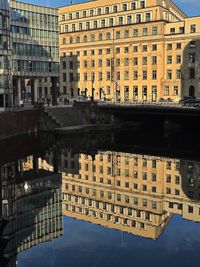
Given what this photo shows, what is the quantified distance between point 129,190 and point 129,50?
10174 centimetres

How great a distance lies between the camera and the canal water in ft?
87.5

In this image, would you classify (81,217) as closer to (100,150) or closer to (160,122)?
(100,150)

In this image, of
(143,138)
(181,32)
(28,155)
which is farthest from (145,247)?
(181,32)

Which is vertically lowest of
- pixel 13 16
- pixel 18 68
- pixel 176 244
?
pixel 176 244

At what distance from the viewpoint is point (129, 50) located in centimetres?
13900

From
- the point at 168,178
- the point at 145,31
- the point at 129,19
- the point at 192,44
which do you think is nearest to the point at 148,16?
the point at 145,31

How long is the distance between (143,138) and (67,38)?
85.4 m

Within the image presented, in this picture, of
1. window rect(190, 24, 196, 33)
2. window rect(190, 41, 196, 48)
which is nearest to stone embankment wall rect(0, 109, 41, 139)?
window rect(190, 41, 196, 48)

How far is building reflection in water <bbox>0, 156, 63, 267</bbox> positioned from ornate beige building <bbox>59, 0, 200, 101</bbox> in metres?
74.7

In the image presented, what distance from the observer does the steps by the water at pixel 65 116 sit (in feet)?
284

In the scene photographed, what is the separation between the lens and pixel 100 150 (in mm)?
66688

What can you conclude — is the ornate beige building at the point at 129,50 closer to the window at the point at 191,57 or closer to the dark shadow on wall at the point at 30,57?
the window at the point at 191,57

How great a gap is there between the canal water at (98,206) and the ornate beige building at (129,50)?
2517 inches

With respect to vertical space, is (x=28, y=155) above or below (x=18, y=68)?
below
